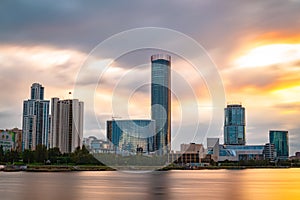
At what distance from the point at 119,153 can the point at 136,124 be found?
1031cm

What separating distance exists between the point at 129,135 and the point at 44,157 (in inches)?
989

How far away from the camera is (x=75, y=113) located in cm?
10125

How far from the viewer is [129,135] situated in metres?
112

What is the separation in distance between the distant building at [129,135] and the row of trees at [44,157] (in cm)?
1224

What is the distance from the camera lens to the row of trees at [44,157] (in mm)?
92562

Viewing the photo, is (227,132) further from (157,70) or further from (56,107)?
(157,70)

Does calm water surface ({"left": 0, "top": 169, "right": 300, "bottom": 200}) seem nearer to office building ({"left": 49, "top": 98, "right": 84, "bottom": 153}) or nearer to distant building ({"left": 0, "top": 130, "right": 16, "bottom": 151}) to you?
office building ({"left": 49, "top": 98, "right": 84, "bottom": 153})

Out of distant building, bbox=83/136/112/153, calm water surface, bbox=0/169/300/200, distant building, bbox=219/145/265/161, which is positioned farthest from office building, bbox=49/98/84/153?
calm water surface, bbox=0/169/300/200

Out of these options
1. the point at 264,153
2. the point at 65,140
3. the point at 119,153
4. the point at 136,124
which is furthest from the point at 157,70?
the point at 264,153

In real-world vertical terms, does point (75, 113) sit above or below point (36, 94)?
below

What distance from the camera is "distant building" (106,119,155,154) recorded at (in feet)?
347

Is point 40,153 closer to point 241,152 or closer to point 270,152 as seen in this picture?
point 241,152

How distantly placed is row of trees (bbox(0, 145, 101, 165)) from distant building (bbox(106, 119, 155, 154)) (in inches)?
482

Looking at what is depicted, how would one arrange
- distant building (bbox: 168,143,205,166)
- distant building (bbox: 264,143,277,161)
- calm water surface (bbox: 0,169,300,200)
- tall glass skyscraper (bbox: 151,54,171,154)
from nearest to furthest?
1. calm water surface (bbox: 0,169,300,200)
2. tall glass skyscraper (bbox: 151,54,171,154)
3. distant building (bbox: 168,143,205,166)
4. distant building (bbox: 264,143,277,161)
